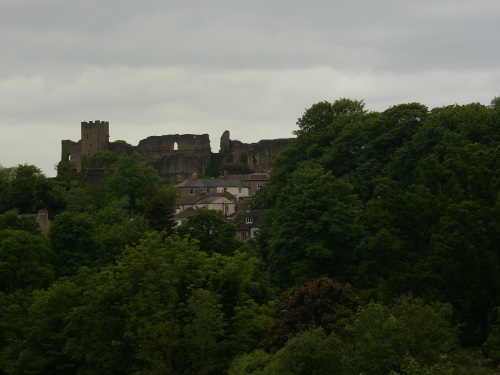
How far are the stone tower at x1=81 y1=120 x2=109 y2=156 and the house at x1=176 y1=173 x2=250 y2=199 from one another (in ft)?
62.9

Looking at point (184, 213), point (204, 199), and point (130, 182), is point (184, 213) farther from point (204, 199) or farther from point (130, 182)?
point (204, 199)

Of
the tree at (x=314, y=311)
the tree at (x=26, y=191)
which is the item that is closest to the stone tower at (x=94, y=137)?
the tree at (x=26, y=191)

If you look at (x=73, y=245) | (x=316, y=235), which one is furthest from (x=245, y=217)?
(x=316, y=235)

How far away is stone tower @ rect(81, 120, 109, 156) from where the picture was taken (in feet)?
438

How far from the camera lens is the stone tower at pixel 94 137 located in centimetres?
13338

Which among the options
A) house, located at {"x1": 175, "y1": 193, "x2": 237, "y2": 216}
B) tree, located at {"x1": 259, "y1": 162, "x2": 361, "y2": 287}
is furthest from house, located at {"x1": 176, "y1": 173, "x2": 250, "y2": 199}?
tree, located at {"x1": 259, "y1": 162, "x2": 361, "y2": 287}

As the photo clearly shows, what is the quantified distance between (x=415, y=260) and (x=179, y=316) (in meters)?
9.56

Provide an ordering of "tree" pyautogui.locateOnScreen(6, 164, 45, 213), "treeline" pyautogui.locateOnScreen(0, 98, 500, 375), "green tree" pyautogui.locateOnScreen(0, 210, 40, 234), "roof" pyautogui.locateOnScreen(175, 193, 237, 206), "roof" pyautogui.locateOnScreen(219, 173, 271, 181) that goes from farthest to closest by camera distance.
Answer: "roof" pyautogui.locateOnScreen(219, 173, 271, 181), "roof" pyautogui.locateOnScreen(175, 193, 237, 206), "tree" pyautogui.locateOnScreen(6, 164, 45, 213), "green tree" pyautogui.locateOnScreen(0, 210, 40, 234), "treeline" pyautogui.locateOnScreen(0, 98, 500, 375)

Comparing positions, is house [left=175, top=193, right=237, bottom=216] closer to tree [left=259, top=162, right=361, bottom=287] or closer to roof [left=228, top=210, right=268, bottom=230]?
roof [left=228, top=210, right=268, bottom=230]

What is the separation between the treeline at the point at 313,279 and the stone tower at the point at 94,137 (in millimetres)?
65755

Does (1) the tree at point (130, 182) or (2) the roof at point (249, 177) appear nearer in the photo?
(1) the tree at point (130, 182)

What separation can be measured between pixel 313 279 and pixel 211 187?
2692 inches

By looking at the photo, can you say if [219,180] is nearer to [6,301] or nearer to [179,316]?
[6,301]

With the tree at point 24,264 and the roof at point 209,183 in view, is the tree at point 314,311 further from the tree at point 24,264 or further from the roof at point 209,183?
the roof at point 209,183
